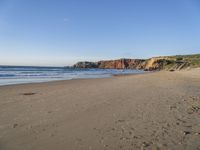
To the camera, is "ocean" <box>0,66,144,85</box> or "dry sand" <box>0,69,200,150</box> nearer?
"dry sand" <box>0,69,200,150</box>

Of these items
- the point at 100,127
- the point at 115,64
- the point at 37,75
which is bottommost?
the point at 115,64

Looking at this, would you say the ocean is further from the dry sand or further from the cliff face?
the cliff face

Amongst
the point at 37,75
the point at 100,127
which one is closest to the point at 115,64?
the point at 37,75

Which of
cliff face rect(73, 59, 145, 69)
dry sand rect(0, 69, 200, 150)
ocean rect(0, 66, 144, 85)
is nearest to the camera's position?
dry sand rect(0, 69, 200, 150)

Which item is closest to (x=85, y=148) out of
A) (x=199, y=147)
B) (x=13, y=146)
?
(x=13, y=146)

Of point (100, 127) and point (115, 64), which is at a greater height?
point (100, 127)

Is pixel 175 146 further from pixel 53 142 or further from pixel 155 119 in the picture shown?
pixel 53 142

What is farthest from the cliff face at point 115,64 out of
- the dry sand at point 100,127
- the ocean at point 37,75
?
the dry sand at point 100,127

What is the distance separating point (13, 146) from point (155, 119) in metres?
3.71

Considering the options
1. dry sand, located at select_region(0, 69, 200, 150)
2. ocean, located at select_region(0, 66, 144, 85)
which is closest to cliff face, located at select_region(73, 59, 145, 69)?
ocean, located at select_region(0, 66, 144, 85)

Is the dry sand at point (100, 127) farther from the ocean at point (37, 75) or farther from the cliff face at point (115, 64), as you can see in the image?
the cliff face at point (115, 64)

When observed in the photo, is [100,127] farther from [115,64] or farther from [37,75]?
[115,64]

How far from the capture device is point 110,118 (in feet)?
19.2

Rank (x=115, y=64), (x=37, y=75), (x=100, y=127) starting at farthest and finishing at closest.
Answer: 1. (x=115, y=64)
2. (x=37, y=75)
3. (x=100, y=127)
